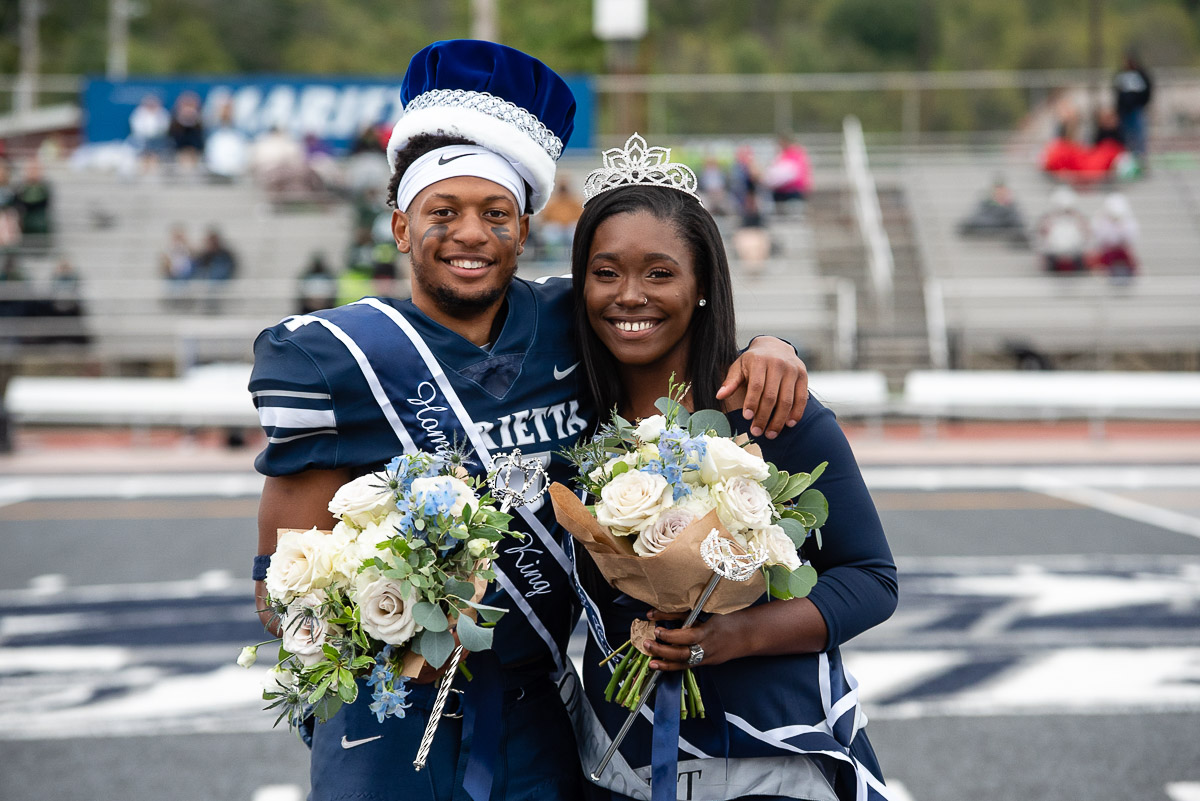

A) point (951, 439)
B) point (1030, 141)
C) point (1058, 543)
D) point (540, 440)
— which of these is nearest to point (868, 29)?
point (1030, 141)

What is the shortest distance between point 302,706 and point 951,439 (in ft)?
44.2

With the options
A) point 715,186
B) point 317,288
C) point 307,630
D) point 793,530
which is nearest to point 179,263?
point 317,288

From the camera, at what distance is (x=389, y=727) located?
2615 millimetres

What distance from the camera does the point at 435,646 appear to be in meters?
2.24

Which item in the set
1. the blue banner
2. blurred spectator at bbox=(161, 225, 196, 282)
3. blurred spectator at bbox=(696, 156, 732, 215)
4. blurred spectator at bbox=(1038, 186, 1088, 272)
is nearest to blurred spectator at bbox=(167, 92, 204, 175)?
the blue banner

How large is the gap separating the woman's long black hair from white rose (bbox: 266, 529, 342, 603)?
31.7 inches

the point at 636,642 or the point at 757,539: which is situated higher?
the point at 757,539

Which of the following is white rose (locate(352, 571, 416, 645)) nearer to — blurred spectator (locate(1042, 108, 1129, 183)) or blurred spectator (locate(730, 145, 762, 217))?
blurred spectator (locate(730, 145, 762, 217))

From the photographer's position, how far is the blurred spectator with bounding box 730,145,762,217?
59.4 ft

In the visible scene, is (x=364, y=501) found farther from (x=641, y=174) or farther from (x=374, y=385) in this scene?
(x=641, y=174)

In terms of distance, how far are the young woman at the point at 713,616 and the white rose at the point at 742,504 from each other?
25cm

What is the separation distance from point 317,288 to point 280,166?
473 cm

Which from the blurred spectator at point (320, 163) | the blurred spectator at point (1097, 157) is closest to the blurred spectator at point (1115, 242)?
the blurred spectator at point (1097, 157)

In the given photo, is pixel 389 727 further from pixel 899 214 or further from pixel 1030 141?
pixel 1030 141
